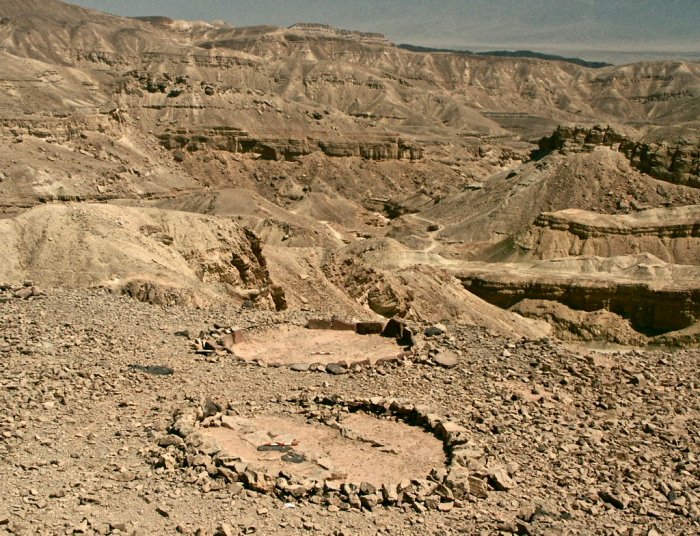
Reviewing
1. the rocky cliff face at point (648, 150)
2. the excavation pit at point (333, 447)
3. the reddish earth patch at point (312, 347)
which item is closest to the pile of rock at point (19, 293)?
the reddish earth patch at point (312, 347)

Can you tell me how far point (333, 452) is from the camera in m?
12.6

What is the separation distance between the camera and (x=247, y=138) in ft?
269

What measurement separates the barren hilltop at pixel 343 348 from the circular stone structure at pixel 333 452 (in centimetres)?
4

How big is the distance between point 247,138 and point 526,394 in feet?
231

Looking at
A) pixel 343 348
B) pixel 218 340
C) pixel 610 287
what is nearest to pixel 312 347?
pixel 343 348

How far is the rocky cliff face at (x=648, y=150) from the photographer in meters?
58.3

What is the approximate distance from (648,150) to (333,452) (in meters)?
52.9

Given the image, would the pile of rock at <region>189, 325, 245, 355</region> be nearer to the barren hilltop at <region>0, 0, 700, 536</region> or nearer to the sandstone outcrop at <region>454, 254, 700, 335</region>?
the barren hilltop at <region>0, 0, 700, 536</region>

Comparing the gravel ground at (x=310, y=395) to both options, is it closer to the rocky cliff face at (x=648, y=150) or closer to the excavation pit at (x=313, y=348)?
the excavation pit at (x=313, y=348)

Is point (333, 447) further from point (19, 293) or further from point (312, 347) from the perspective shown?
point (19, 293)

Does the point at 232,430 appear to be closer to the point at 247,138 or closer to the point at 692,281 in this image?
the point at 692,281

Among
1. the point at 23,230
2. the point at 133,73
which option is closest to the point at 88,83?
the point at 133,73

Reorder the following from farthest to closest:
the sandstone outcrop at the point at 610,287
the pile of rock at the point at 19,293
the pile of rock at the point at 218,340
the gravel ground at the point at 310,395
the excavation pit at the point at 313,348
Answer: the sandstone outcrop at the point at 610,287, the pile of rock at the point at 19,293, the excavation pit at the point at 313,348, the pile of rock at the point at 218,340, the gravel ground at the point at 310,395

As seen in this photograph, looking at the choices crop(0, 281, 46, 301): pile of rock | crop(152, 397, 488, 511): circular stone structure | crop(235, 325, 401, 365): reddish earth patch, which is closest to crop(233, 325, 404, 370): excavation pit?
crop(235, 325, 401, 365): reddish earth patch
